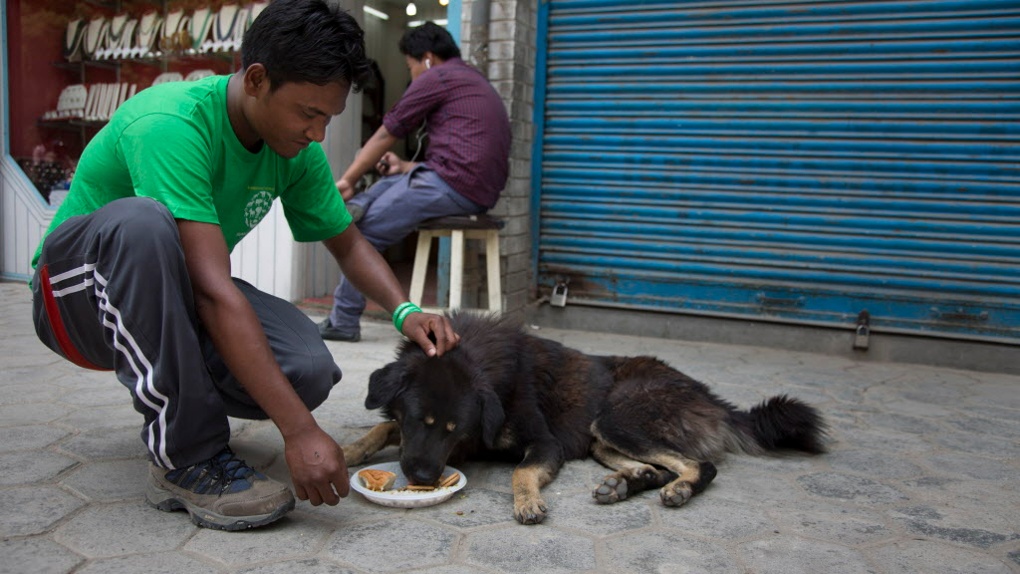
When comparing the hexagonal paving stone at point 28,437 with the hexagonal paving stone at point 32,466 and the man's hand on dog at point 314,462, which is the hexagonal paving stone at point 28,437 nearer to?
the hexagonal paving stone at point 32,466

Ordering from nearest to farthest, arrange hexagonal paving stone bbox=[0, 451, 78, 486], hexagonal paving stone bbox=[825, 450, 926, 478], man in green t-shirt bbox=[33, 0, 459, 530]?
man in green t-shirt bbox=[33, 0, 459, 530]
hexagonal paving stone bbox=[0, 451, 78, 486]
hexagonal paving stone bbox=[825, 450, 926, 478]

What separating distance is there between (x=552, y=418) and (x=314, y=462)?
1330 millimetres

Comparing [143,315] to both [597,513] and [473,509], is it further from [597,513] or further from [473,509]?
[597,513]

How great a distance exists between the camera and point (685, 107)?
581 centimetres

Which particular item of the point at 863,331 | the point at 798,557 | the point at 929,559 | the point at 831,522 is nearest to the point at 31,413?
the point at 798,557

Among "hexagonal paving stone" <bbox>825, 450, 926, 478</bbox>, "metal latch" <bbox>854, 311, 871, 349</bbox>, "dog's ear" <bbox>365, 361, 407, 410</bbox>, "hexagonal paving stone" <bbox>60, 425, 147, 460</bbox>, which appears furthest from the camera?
"metal latch" <bbox>854, 311, 871, 349</bbox>

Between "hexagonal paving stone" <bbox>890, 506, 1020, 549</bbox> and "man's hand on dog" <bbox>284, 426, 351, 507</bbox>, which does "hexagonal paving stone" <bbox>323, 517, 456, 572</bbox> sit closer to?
"man's hand on dog" <bbox>284, 426, 351, 507</bbox>

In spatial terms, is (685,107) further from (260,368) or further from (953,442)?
(260,368)

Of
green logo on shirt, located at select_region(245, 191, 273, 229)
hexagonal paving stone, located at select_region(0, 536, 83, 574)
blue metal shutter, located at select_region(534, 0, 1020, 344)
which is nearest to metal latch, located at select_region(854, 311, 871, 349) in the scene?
blue metal shutter, located at select_region(534, 0, 1020, 344)

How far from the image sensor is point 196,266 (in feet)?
7.32

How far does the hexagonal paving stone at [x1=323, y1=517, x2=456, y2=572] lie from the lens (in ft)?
7.33

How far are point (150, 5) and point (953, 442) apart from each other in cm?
708

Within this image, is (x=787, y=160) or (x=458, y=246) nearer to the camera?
(x=458, y=246)

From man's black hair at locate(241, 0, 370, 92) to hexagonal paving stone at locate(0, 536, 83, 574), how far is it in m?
1.42
